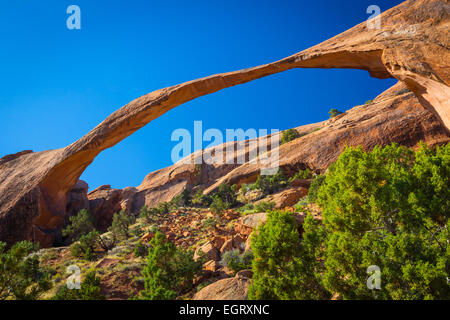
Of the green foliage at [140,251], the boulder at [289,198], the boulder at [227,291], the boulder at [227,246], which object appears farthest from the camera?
the boulder at [289,198]

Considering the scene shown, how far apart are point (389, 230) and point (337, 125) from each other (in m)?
19.5

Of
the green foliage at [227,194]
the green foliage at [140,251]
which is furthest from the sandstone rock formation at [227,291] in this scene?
the green foliage at [227,194]

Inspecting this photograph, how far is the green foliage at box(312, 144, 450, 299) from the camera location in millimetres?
5371

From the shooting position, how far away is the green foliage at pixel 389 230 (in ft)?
17.6

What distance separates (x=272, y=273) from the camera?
653 cm

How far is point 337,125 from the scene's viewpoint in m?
24.4

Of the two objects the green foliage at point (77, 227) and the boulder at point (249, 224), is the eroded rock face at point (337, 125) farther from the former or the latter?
the boulder at point (249, 224)

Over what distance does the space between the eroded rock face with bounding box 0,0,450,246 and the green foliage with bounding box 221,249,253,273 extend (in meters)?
8.56

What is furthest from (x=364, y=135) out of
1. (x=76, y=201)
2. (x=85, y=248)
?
(x=76, y=201)

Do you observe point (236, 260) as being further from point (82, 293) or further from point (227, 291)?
point (82, 293)

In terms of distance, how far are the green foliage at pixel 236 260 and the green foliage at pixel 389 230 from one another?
329cm

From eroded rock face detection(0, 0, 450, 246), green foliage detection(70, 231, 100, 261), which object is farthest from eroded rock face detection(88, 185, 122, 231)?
green foliage detection(70, 231, 100, 261)

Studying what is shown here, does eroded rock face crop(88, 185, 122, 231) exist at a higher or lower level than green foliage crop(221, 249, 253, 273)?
higher

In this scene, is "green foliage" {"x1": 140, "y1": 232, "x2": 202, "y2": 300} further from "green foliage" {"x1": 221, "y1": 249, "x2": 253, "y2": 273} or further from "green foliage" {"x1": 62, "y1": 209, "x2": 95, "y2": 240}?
"green foliage" {"x1": 62, "y1": 209, "x2": 95, "y2": 240}
